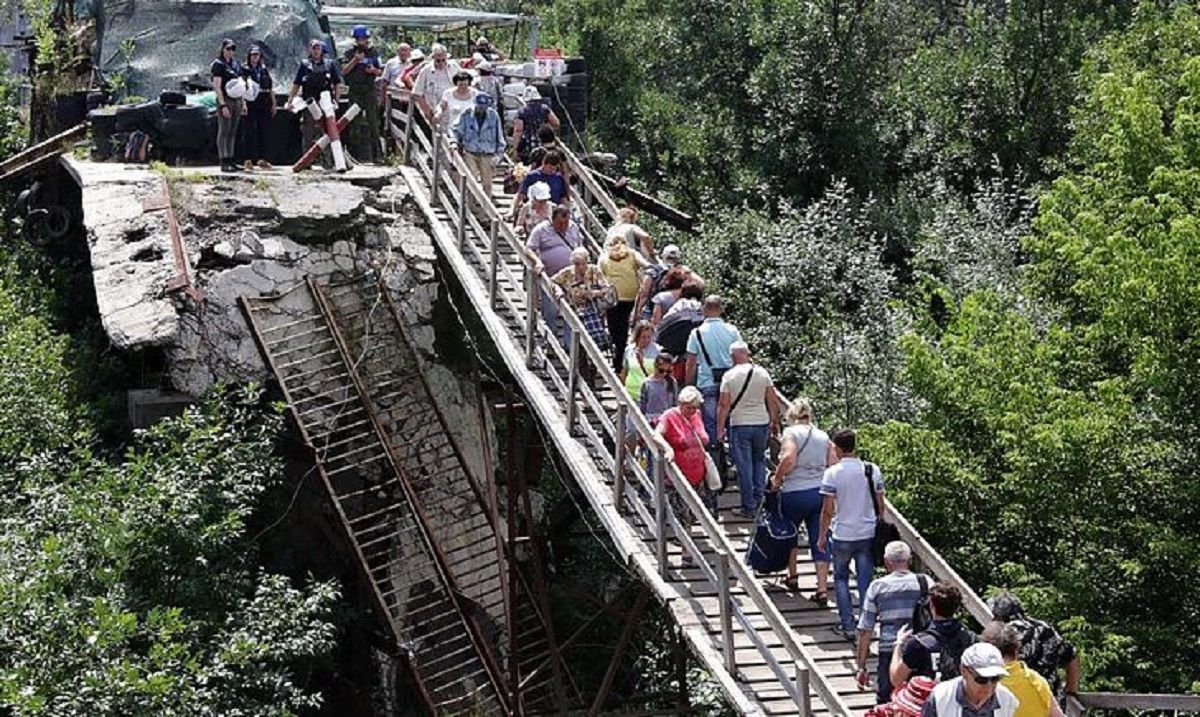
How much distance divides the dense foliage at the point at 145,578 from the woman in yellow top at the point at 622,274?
314cm

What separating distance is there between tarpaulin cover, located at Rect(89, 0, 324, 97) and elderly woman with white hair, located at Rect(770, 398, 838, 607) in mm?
11358

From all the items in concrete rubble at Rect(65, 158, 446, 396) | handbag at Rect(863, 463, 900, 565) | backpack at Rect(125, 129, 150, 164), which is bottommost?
concrete rubble at Rect(65, 158, 446, 396)

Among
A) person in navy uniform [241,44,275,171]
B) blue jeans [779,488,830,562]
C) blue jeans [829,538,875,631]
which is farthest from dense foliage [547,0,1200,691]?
person in navy uniform [241,44,275,171]

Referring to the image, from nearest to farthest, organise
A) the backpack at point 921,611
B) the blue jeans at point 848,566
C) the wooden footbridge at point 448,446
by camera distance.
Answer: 1. the backpack at point 921,611
2. the blue jeans at point 848,566
3. the wooden footbridge at point 448,446

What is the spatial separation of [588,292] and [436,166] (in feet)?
13.7

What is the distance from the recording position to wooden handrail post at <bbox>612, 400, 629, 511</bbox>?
Answer: 1374 centimetres

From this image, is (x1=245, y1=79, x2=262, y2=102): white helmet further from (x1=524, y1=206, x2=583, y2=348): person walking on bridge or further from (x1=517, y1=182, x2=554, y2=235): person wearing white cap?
(x1=524, y1=206, x2=583, y2=348): person walking on bridge

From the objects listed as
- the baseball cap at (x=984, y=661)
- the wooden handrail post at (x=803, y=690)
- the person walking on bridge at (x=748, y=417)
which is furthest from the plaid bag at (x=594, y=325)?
the baseball cap at (x=984, y=661)

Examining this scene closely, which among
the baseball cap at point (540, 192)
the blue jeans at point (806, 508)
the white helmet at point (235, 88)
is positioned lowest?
the blue jeans at point (806, 508)

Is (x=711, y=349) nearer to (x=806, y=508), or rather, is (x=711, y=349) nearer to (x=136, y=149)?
(x=806, y=508)

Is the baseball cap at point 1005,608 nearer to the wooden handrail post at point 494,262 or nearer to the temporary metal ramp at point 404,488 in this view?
the wooden handrail post at point 494,262

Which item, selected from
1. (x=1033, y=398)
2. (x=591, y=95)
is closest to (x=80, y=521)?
(x=1033, y=398)

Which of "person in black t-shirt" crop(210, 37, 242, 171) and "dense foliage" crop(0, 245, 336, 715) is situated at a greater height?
"person in black t-shirt" crop(210, 37, 242, 171)

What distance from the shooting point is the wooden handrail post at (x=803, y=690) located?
11.1 meters
